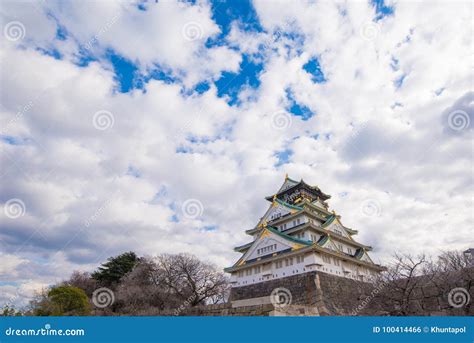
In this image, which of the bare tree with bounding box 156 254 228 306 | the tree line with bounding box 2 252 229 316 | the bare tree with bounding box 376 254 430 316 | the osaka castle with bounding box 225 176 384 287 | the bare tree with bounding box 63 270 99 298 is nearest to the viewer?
the bare tree with bounding box 376 254 430 316

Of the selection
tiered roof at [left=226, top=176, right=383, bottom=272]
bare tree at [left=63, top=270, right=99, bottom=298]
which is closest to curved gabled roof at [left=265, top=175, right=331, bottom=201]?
tiered roof at [left=226, top=176, right=383, bottom=272]

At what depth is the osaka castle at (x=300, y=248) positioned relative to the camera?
2333 centimetres

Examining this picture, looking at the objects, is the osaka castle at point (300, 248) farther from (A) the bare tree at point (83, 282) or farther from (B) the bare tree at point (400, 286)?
(A) the bare tree at point (83, 282)

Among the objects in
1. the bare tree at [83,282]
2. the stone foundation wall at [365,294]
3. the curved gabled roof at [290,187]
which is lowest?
the stone foundation wall at [365,294]

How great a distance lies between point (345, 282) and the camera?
24.3 meters

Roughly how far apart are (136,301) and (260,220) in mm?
15702

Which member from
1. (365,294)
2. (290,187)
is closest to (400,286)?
(365,294)

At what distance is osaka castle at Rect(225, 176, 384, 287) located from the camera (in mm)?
23328

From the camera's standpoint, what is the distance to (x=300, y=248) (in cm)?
2291

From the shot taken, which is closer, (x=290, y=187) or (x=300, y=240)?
(x=300, y=240)

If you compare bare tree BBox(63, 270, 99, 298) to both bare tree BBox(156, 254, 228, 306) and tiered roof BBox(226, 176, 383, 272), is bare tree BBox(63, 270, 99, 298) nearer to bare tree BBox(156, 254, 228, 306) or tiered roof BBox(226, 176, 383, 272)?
bare tree BBox(156, 254, 228, 306)

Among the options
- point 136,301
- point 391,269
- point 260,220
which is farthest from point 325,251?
point 136,301

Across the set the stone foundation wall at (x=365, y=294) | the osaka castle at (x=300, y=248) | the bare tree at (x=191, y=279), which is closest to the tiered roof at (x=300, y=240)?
the osaka castle at (x=300, y=248)

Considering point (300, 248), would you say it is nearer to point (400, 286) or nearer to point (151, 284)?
point (400, 286)
